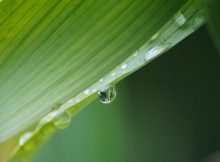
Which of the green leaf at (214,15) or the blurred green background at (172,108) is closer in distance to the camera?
the green leaf at (214,15)

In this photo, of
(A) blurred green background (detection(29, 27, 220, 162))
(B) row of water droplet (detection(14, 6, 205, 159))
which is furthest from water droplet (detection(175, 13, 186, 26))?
(A) blurred green background (detection(29, 27, 220, 162))

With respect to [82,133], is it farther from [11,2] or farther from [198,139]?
[11,2]

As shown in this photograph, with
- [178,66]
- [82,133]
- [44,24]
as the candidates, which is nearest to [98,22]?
[44,24]

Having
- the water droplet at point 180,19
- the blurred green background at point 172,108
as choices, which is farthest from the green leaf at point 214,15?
the blurred green background at point 172,108

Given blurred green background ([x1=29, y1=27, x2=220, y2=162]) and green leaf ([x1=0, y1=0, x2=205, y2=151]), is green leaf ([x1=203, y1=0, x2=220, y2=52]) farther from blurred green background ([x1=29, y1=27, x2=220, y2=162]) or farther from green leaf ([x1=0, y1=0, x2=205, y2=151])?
blurred green background ([x1=29, y1=27, x2=220, y2=162])

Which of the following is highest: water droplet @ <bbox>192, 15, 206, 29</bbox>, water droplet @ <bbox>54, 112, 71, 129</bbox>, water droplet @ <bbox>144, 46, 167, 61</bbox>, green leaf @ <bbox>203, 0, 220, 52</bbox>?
water droplet @ <bbox>192, 15, 206, 29</bbox>

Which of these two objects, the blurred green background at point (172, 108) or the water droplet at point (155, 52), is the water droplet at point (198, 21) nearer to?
the water droplet at point (155, 52)
